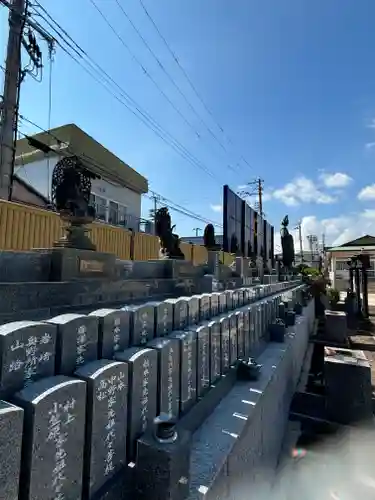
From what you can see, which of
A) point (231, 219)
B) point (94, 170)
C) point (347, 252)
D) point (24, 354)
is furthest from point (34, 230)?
point (347, 252)

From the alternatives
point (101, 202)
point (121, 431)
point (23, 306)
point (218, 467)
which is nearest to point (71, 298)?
point (23, 306)

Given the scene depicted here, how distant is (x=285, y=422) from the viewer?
5164mm

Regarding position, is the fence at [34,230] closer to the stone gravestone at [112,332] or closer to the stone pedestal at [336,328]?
the stone gravestone at [112,332]

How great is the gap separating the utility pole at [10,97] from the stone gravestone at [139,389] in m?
6.87

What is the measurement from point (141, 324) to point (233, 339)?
6.07 feet

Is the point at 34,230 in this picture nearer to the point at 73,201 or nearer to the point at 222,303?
the point at 73,201

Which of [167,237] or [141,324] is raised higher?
[167,237]

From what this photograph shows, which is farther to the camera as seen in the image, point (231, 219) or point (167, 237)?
point (231, 219)

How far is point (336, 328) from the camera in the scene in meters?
12.1

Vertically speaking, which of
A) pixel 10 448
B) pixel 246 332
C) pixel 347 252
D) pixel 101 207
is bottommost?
pixel 246 332

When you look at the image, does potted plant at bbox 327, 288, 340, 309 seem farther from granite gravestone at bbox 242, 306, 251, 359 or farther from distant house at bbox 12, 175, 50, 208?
distant house at bbox 12, 175, 50, 208

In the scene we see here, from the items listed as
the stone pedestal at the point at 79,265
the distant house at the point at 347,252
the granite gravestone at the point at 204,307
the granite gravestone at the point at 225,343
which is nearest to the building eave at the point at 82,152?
the stone pedestal at the point at 79,265

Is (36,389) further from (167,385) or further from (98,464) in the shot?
(167,385)

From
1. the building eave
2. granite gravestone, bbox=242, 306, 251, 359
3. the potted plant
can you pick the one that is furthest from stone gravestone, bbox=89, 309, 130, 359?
the potted plant
